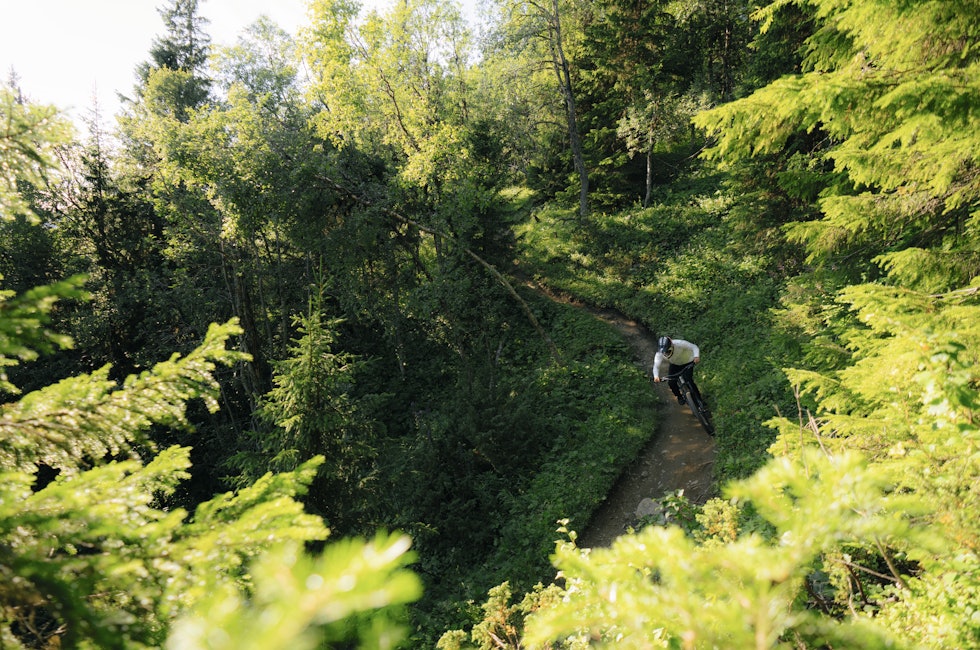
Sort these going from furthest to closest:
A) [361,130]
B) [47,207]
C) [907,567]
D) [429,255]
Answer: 1. [429,255]
2. [47,207]
3. [361,130]
4. [907,567]

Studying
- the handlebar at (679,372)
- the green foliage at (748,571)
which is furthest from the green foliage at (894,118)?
the handlebar at (679,372)

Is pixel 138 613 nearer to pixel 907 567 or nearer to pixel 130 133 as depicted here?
pixel 907 567

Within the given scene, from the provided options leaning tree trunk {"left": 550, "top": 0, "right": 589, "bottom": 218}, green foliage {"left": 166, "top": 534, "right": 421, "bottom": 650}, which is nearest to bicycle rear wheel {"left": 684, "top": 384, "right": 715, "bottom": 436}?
green foliage {"left": 166, "top": 534, "right": 421, "bottom": 650}

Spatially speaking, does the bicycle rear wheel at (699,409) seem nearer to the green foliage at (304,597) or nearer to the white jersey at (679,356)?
the white jersey at (679,356)

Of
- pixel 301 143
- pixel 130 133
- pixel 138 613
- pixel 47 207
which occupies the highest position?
pixel 130 133

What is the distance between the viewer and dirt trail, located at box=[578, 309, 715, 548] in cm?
939

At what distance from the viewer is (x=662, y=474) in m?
10.2

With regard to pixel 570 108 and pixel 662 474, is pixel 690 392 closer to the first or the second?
pixel 662 474

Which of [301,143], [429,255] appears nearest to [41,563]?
[301,143]

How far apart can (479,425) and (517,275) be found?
475 inches

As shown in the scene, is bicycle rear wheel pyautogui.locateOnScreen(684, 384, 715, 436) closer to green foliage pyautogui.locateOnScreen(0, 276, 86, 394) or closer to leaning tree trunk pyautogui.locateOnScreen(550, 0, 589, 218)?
green foliage pyautogui.locateOnScreen(0, 276, 86, 394)

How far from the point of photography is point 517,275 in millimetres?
22453

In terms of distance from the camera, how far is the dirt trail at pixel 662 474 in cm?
939

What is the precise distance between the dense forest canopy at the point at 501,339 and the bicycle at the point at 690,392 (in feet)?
1.97
